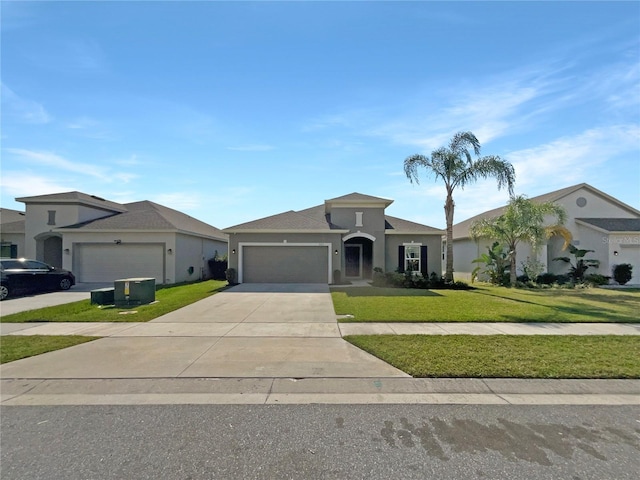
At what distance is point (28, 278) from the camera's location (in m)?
14.1

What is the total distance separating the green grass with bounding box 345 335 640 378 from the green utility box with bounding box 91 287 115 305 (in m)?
8.99

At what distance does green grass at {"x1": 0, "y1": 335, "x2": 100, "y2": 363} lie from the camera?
19.3ft

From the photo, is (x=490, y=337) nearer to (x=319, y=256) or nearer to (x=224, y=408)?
(x=224, y=408)

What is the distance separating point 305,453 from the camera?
309cm

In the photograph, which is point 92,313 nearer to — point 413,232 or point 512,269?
point 413,232

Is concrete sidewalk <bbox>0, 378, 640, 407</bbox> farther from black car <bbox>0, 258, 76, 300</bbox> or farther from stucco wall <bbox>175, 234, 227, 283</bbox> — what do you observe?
stucco wall <bbox>175, 234, 227, 283</bbox>

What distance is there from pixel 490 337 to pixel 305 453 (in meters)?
5.41

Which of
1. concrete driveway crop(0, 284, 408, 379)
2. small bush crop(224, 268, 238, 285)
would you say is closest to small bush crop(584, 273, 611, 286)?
concrete driveway crop(0, 284, 408, 379)

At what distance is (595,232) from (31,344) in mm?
26414

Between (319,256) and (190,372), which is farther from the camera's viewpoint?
(319,256)

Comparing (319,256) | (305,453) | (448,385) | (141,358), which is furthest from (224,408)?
(319,256)

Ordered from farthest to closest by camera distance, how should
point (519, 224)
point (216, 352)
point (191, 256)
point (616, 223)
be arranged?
point (191, 256) < point (616, 223) < point (519, 224) < point (216, 352)

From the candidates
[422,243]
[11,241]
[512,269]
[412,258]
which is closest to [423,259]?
[412,258]

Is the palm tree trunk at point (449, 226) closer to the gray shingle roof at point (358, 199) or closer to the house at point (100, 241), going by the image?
the gray shingle roof at point (358, 199)
